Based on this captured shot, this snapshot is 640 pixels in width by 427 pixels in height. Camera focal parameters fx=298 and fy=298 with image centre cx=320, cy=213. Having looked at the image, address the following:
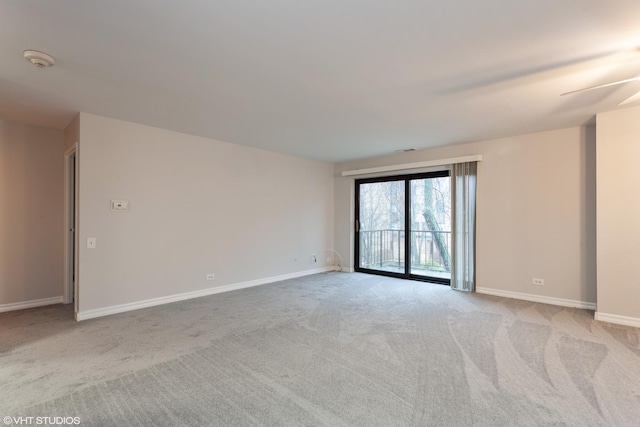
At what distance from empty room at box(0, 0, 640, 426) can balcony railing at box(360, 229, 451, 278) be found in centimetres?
A: 5

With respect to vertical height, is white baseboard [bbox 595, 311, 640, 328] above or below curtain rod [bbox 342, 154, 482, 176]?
below

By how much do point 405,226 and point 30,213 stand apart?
19.7 ft

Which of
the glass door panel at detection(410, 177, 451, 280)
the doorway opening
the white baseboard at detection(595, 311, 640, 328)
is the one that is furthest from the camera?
the glass door panel at detection(410, 177, 451, 280)

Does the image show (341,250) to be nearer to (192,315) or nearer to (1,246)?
(192,315)

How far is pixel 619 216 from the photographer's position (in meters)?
3.51

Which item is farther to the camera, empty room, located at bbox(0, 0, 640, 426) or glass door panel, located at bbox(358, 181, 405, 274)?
glass door panel, located at bbox(358, 181, 405, 274)

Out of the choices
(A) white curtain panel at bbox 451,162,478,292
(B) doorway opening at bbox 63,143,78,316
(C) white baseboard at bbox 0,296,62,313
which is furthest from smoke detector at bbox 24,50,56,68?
(A) white curtain panel at bbox 451,162,478,292

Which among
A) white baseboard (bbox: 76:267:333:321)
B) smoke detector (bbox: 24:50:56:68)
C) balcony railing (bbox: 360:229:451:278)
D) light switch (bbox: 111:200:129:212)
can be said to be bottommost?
white baseboard (bbox: 76:267:333:321)

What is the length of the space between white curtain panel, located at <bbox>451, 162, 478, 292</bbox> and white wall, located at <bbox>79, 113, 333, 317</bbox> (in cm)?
289

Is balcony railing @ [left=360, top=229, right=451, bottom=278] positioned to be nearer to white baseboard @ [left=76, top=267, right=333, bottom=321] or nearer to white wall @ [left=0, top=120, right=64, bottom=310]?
white baseboard @ [left=76, top=267, right=333, bottom=321]

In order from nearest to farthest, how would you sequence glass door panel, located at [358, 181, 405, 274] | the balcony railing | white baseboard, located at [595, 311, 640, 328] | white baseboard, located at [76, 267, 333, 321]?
white baseboard, located at [595, 311, 640, 328]
white baseboard, located at [76, 267, 333, 321]
the balcony railing
glass door panel, located at [358, 181, 405, 274]

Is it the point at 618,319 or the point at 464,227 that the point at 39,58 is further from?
the point at 618,319

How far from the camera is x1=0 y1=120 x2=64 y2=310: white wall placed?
396 cm

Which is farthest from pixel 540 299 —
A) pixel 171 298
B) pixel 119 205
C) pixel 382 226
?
pixel 119 205
